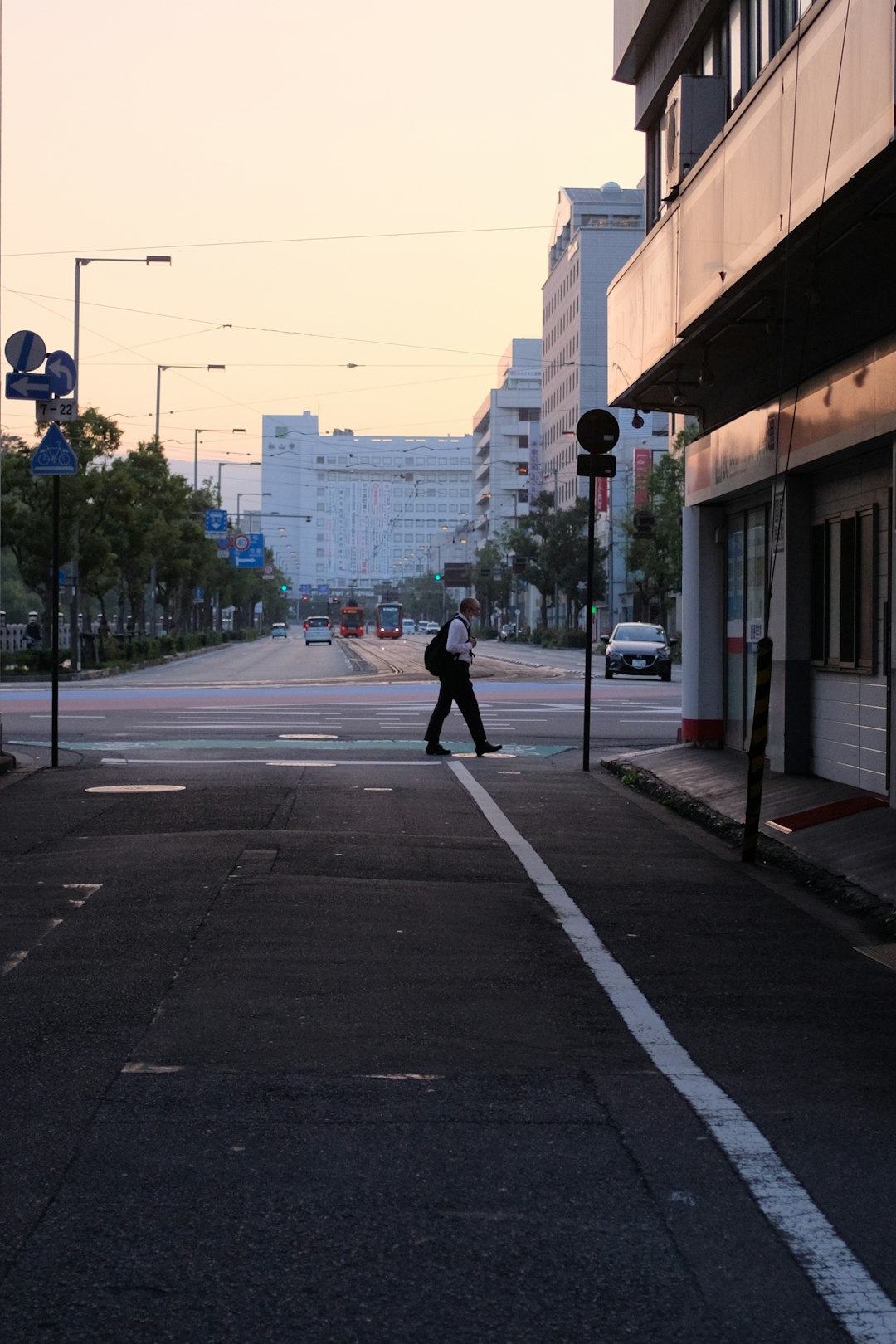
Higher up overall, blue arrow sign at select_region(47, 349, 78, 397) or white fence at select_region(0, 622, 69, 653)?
blue arrow sign at select_region(47, 349, 78, 397)

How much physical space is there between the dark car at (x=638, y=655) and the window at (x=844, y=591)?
30225 mm

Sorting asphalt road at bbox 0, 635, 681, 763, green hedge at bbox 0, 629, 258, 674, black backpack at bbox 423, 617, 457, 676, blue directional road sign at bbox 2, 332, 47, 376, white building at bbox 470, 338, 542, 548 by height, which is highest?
white building at bbox 470, 338, 542, 548

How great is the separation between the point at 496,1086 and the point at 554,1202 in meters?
1.15

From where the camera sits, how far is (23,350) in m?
18.4

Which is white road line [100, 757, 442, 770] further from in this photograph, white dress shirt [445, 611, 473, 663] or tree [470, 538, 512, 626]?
tree [470, 538, 512, 626]

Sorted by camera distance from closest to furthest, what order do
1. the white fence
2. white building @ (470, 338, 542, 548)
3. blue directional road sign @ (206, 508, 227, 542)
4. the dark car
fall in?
the dark car < the white fence < blue directional road sign @ (206, 508, 227, 542) < white building @ (470, 338, 542, 548)

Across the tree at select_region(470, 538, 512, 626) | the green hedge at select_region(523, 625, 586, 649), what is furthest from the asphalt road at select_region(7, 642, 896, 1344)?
the tree at select_region(470, 538, 512, 626)

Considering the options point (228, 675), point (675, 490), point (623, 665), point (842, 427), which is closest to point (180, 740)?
point (842, 427)

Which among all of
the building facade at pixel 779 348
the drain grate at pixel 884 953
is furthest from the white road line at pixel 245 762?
the drain grate at pixel 884 953

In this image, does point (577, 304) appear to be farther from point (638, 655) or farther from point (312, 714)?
point (312, 714)

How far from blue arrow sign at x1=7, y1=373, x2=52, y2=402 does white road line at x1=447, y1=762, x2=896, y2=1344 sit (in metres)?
11.7

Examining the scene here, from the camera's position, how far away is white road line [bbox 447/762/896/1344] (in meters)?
3.82

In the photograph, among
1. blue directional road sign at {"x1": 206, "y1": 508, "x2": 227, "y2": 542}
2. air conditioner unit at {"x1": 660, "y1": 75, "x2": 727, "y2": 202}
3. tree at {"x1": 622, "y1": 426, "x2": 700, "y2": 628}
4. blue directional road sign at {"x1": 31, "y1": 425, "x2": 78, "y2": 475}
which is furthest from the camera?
blue directional road sign at {"x1": 206, "y1": 508, "x2": 227, "y2": 542}

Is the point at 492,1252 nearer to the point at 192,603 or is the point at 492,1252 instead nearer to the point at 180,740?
the point at 180,740
